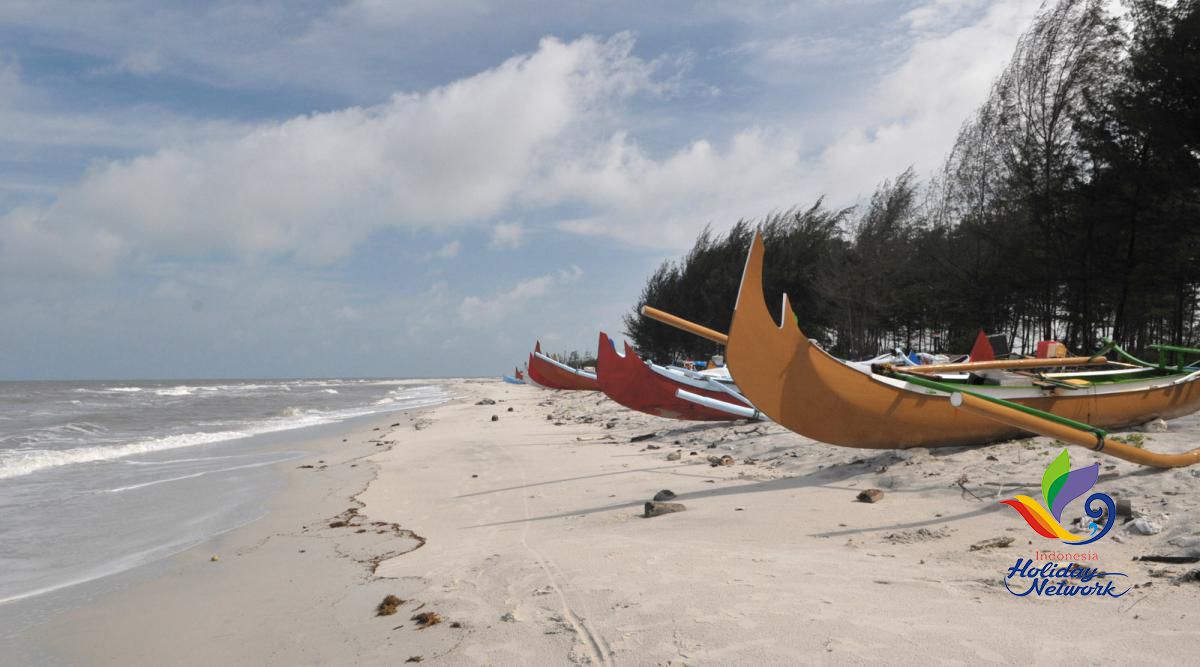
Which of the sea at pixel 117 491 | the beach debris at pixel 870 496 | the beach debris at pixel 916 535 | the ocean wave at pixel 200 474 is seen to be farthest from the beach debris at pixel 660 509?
the ocean wave at pixel 200 474

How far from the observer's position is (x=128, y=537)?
6496 millimetres

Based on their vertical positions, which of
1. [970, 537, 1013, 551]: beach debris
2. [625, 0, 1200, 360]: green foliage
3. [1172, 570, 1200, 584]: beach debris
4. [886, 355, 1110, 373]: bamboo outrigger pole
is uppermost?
[625, 0, 1200, 360]: green foliage

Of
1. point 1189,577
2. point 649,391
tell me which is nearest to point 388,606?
point 1189,577

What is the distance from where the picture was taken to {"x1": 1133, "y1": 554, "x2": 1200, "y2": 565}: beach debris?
351cm

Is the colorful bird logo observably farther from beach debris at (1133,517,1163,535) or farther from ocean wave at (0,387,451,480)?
ocean wave at (0,387,451,480)

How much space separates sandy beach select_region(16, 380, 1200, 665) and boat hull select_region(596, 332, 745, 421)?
3.94 m

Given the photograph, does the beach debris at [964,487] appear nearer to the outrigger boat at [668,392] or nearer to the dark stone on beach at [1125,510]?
the dark stone on beach at [1125,510]

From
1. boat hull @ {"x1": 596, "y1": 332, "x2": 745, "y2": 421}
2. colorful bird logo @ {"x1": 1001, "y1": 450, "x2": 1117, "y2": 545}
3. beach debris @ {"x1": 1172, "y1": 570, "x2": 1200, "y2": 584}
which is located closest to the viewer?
beach debris @ {"x1": 1172, "y1": 570, "x2": 1200, "y2": 584}

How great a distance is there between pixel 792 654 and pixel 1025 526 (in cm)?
248

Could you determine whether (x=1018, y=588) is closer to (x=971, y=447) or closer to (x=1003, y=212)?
(x=971, y=447)

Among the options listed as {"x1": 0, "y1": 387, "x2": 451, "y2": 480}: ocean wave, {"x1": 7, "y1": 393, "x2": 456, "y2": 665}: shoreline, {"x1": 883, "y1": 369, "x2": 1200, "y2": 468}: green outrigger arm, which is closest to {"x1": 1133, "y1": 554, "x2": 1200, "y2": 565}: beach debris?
{"x1": 883, "y1": 369, "x2": 1200, "y2": 468}: green outrigger arm

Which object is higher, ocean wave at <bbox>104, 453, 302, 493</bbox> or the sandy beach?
the sandy beach

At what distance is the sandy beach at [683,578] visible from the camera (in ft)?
9.73

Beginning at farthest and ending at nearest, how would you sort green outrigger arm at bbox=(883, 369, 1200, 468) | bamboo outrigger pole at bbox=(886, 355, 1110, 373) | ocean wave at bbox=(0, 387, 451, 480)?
ocean wave at bbox=(0, 387, 451, 480), bamboo outrigger pole at bbox=(886, 355, 1110, 373), green outrigger arm at bbox=(883, 369, 1200, 468)
